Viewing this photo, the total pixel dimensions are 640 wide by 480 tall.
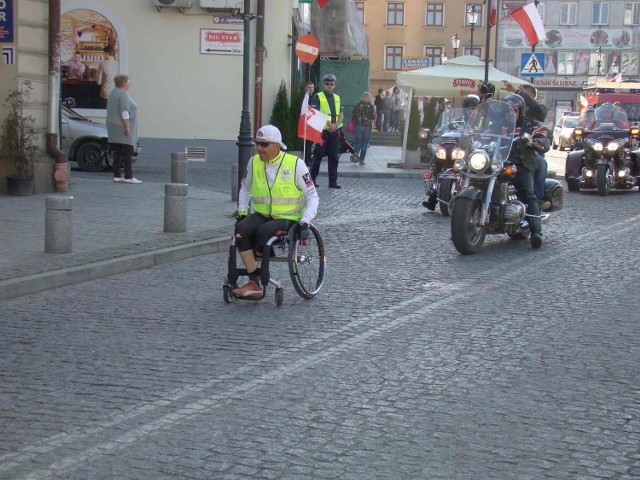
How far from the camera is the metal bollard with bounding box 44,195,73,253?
10680mm

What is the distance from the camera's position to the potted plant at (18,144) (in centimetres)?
1609

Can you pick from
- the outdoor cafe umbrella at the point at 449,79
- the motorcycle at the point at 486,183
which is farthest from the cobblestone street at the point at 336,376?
the outdoor cafe umbrella at the point at 449,79

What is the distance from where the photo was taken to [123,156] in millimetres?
19125

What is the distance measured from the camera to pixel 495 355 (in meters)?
7.17

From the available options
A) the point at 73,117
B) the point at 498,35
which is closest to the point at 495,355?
the point at 73,117

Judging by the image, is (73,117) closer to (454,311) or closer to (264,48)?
(264,48)

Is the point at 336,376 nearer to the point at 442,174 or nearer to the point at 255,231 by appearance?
the point at 255,231

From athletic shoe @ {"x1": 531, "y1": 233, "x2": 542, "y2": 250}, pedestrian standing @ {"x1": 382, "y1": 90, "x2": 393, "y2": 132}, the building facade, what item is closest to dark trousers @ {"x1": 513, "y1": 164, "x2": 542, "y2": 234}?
athletic shoe @ {"x1": 531, "y1": 233, "x2": 542, "y2": 250}

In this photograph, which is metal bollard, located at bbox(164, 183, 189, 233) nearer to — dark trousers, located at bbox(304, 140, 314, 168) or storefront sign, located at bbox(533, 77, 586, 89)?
dark trousers, located at bbox(304, 140, 314, 168)

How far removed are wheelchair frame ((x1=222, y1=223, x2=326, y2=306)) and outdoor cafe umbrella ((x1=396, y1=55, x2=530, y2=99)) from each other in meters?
18.2

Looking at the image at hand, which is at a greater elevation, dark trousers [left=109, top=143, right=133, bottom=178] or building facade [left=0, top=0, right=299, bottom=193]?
building facade [left=0, top=0, right=299, bottom=193]

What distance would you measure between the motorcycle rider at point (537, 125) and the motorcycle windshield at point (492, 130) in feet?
1.32

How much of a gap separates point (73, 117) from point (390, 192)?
6635 mm

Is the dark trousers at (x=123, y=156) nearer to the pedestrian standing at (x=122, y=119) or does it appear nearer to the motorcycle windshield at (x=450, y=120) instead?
the pedestrian standing at (x=122, y=119)
